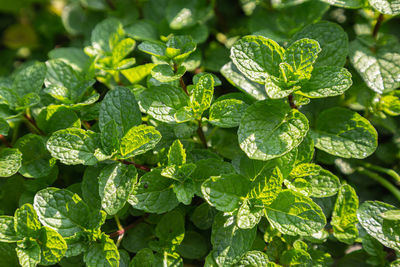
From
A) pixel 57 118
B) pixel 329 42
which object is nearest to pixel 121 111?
pixel 57 118

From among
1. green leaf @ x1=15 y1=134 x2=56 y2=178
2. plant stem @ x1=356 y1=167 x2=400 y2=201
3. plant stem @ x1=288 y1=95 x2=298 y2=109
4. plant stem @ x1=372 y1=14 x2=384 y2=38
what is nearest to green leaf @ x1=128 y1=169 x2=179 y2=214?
green leaf @ x1=15 y1=134 x2=56 y2=178

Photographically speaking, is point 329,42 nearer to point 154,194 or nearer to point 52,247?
point 154,194

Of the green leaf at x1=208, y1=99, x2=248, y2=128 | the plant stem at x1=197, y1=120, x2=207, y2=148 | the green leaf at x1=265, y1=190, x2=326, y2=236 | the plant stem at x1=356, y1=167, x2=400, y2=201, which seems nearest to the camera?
the green leaf at x1=265, y1=190, x2=326, y2=236

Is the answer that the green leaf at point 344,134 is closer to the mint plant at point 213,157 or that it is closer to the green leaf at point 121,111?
the mint plant at point 213,157

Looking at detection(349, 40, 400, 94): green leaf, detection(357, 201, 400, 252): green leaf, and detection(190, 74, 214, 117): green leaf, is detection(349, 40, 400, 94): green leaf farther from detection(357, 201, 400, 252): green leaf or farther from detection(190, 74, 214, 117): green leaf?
detection(190, 74, 214, 117): green leaf

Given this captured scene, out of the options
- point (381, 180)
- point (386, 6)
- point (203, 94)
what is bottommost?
point (381, 180)

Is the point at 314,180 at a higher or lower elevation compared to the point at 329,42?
lower

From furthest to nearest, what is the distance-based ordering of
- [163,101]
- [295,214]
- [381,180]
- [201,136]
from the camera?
[381,180]
[201,136]
[163,101]
[295,214]

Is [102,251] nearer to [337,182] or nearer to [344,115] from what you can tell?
[337,182]
